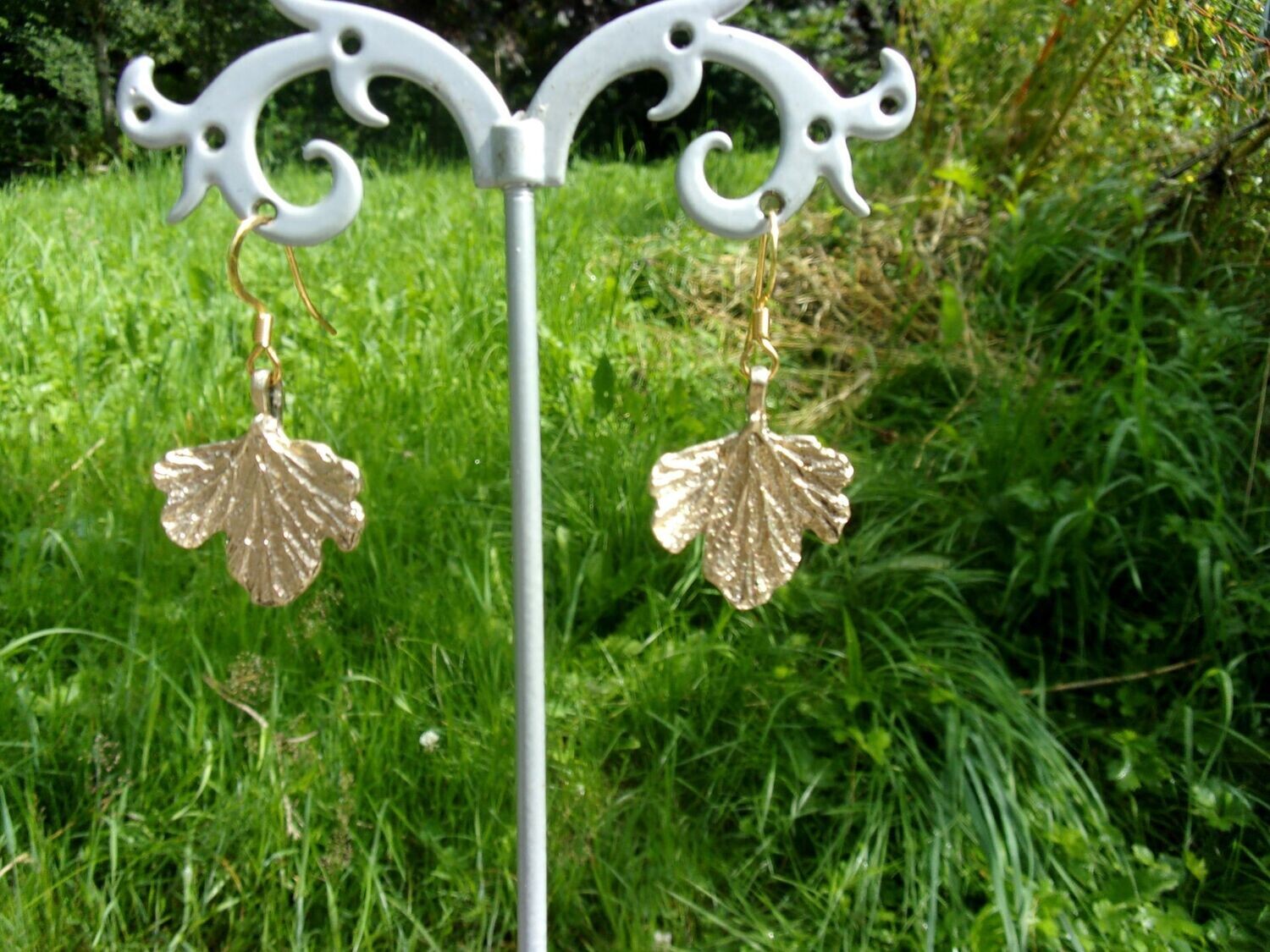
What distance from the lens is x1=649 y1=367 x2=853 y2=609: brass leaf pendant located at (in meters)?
0.77

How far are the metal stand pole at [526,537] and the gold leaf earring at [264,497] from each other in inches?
4.9

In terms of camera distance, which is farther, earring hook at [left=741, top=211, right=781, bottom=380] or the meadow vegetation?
the meadow vegetation

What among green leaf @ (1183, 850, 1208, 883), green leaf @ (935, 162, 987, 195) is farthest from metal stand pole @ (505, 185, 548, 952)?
green leaf @ (935, 162, 987, 195)

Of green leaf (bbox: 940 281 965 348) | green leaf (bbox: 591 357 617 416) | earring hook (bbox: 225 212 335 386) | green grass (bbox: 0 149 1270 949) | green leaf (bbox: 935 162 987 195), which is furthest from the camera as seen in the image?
green leaf (bbox: 935 162 987 195)

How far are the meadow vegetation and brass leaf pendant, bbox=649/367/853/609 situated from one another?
70 cm

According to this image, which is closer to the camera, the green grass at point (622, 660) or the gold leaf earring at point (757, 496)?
the gold leaf earring at point (757, 496)

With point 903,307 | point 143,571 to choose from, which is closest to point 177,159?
point 143,571

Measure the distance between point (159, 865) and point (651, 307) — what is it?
1.54 m

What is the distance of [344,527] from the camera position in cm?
74

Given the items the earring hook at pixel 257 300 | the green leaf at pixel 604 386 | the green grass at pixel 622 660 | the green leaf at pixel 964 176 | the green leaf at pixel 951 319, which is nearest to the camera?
the earring hook at pixel 257 300

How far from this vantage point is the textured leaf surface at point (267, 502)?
733 millimetres

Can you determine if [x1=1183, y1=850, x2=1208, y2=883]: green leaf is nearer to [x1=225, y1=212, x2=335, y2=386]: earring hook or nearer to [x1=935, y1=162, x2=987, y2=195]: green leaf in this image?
[x1=225, y1=212, x2=335, y2=386]: earring hook

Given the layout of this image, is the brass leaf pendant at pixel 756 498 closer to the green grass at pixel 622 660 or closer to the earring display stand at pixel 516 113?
the earring display stand at pixel 516 113

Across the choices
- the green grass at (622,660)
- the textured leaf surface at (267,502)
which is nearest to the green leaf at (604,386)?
the green grass at (622,660)
